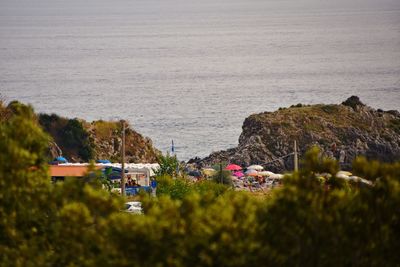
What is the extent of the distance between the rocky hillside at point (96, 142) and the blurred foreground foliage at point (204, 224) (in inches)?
1678

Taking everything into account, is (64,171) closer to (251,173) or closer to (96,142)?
(251,173)

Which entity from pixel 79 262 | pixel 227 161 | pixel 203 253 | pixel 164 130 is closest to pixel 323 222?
pixel 203 253


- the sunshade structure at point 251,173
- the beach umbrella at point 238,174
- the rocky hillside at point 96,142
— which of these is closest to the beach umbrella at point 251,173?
the sunshade structure at point 251,173

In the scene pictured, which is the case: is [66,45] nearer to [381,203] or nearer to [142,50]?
[142,50]

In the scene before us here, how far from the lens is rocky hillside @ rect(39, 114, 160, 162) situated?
6219cm

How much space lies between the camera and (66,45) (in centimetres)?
19775

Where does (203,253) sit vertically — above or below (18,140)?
below

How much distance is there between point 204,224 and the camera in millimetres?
15969

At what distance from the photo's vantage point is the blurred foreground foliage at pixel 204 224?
1579 centimetres

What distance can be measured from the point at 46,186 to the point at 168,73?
13333 cm

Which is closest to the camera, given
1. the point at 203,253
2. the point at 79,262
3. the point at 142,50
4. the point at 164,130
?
the point at 203,253

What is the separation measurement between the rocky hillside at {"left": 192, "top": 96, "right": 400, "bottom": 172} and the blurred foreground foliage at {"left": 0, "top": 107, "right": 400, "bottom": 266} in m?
47.1

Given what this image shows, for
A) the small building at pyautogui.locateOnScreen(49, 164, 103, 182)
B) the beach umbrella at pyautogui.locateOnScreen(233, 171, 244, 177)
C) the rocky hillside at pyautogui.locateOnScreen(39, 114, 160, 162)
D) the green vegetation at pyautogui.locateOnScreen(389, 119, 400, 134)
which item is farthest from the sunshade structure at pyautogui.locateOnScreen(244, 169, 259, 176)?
the green vegetation at pyautogui.locateOnScreen(389, 119, 400, 134)

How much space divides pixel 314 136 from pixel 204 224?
56233mm
